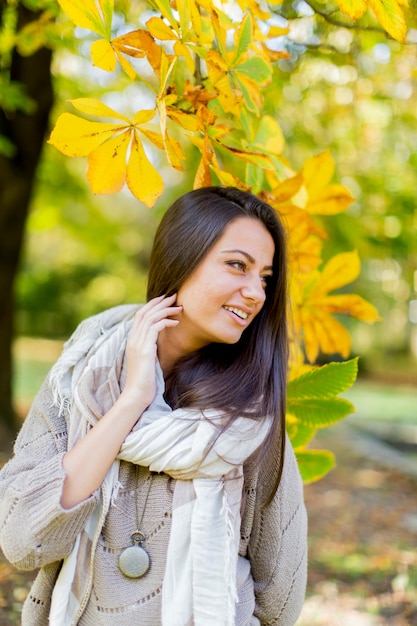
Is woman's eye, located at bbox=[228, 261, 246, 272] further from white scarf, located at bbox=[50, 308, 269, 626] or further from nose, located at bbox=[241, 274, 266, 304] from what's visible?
white scarf, located at bbox=[50, 308, 269, 626]

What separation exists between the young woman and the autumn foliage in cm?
16

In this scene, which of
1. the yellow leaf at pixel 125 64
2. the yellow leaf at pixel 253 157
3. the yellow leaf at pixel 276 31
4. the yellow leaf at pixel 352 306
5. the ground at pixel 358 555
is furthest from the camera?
the ground at pixel 358 555

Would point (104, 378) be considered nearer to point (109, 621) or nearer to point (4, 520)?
point (4, 520)

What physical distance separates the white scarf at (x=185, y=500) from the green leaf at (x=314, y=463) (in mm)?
520

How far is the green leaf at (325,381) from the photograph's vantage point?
67.7 inches

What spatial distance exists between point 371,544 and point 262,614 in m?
3.22

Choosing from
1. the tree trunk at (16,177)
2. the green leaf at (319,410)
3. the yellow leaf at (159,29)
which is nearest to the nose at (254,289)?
the green leaf at (319,410)

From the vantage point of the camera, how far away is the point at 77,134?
1444mm

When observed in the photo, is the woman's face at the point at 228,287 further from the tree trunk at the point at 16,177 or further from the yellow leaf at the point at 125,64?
the tree trunk at the point at 16,177

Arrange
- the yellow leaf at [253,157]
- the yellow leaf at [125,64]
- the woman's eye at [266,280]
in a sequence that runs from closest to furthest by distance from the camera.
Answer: the yellow leaf at [125,64]
the yellow leaf at [253,157]
the woman's eye at [266,280]

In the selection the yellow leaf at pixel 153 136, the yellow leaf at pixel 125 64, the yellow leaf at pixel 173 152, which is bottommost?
the yellow leaf at pixel 173 152

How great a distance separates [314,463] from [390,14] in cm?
125

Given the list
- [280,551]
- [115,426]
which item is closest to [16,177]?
[115,426]

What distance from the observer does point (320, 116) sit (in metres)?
5.41
